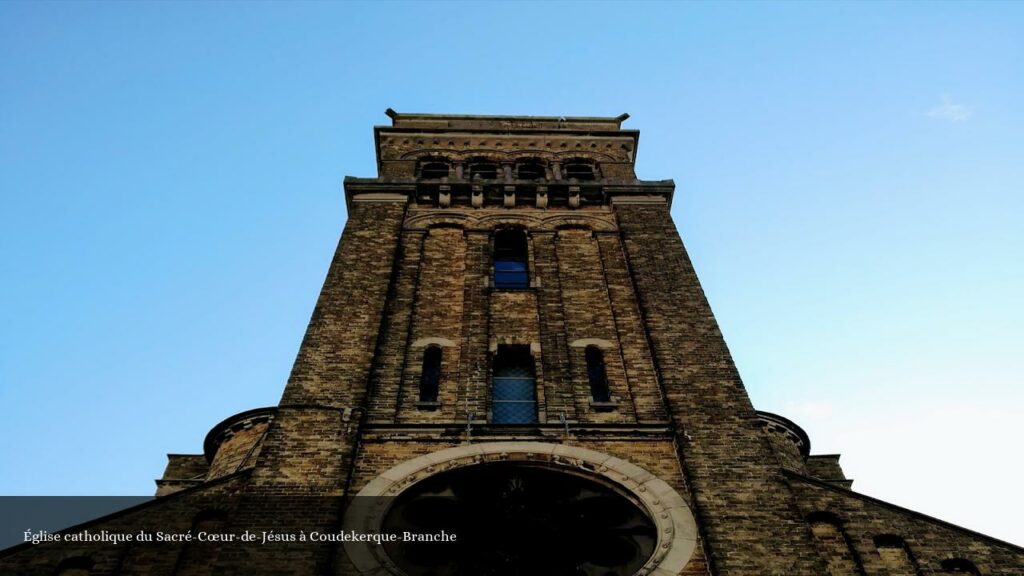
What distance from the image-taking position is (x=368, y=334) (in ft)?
49.3

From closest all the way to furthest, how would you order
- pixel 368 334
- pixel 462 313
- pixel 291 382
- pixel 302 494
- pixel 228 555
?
pixel 228 555, pixel 302 494, pixel 291 382, pixel 368 334, pixel 462 313

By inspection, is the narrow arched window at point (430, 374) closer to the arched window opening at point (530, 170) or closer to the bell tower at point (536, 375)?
the bell tower at point (536, 375)

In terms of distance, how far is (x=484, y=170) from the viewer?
2358cm

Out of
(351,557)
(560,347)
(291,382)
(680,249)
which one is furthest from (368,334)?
(680,249)

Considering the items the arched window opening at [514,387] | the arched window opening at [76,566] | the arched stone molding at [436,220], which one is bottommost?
the arched window opening at [76,566]

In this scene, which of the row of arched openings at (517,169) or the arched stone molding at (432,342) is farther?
the row of arched openings at (517,169)

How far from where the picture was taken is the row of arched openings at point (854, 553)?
11.0 meters

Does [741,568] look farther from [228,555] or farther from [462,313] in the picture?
[462,313]

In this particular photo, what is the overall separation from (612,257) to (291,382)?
23.6 feet

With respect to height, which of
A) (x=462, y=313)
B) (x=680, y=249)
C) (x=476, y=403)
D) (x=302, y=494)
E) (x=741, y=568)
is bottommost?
(x=741, y=568)

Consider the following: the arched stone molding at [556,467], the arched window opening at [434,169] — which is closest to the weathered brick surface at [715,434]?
the arched stone molding at [556,467]

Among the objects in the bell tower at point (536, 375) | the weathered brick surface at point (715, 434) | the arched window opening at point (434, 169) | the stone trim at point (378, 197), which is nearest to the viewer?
the weathered brick surface at point (715, 434)

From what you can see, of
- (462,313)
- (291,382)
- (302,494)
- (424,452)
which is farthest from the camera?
(462,313)

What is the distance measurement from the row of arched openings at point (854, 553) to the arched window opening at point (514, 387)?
4090 millimetres
